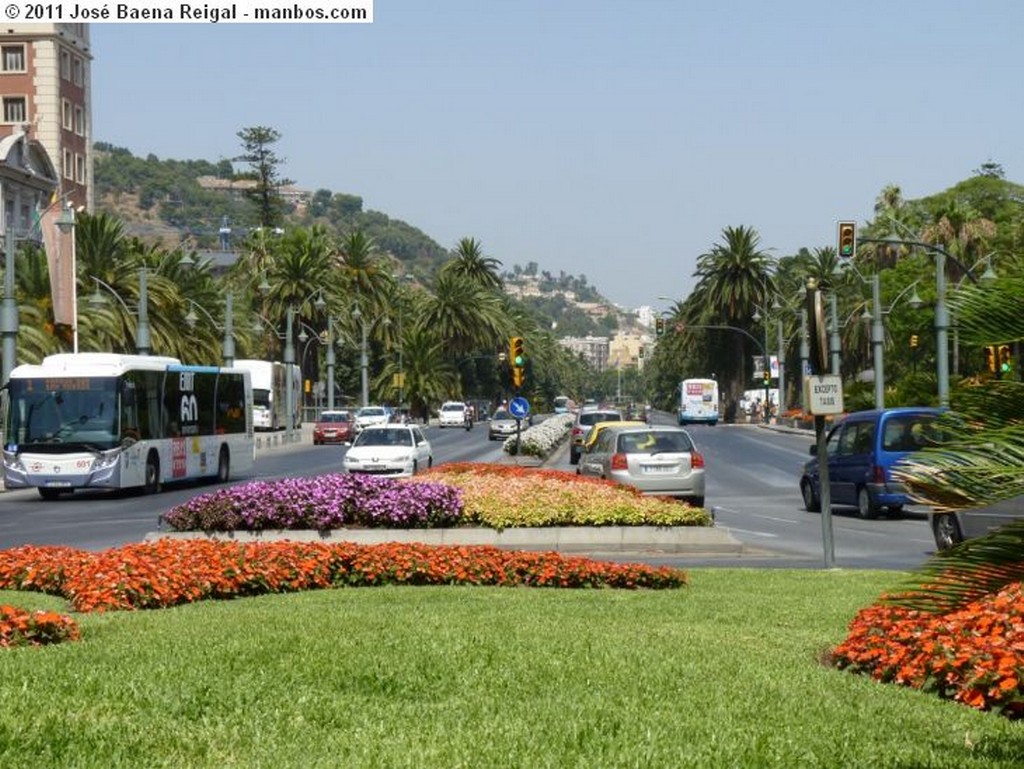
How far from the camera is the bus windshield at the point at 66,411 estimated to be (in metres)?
36.7

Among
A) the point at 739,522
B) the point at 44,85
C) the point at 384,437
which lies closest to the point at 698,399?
the point at 44,85

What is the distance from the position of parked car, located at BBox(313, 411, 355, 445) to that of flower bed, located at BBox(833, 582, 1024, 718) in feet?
239

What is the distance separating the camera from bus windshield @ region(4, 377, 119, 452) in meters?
36.7

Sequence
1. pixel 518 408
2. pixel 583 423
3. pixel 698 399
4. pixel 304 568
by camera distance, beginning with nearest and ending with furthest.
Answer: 1. pixel 304 568
2. pixel 518 408
3. pixel 583 423
4. pixel 698 399

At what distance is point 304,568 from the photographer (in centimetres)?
1553

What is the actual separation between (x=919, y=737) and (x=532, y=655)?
109 inches

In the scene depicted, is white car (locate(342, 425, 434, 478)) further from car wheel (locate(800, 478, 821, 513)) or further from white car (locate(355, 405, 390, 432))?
white car (locate(355, 405, 390, 432))

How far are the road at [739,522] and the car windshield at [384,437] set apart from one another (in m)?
4.27

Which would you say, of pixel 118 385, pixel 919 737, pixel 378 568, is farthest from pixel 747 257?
pixel 919 737

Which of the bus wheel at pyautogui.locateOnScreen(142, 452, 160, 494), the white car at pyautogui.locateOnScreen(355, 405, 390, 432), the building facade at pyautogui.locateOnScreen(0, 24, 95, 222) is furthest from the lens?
the building facade at pyautogui.locateOnScreen(0, 24, 95, 222)

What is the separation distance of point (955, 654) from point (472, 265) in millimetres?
132199

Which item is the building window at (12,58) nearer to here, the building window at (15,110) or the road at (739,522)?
the building window at (15,110)

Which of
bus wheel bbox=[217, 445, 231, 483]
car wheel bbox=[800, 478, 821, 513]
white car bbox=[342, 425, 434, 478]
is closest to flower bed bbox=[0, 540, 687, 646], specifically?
car wheel bbox=[800, 478, 821, 513]

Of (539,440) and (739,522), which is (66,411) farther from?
(539,440)
